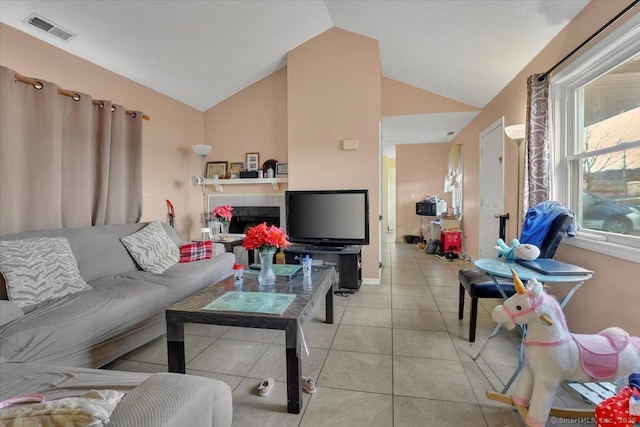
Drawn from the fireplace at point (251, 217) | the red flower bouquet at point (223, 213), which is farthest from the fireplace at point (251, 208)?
the red flower bouquet at point (223, 213)

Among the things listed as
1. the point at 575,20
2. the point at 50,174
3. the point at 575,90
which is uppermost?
the point at 575,20

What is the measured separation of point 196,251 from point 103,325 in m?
1.34

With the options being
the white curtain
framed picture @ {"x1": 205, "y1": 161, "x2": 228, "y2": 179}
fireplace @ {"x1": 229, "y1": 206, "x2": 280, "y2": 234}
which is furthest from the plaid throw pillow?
the white curtain

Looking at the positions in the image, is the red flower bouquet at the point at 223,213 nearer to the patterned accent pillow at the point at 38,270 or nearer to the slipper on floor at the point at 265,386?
the patterned accent pillow at the point at 38,270

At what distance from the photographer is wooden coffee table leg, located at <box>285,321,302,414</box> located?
4.97 ft

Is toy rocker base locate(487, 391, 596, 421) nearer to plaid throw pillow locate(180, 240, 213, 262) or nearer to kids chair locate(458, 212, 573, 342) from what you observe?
kids chair locate(458, 212, 573, 342)

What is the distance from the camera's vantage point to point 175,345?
1.66 m

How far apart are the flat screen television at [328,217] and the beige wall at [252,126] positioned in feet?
2.76

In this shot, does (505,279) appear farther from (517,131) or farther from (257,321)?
(257,321)

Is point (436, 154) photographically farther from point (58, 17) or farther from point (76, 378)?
point (76, 378)

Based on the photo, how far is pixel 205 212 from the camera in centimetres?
465

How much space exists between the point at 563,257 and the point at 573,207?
43 cm

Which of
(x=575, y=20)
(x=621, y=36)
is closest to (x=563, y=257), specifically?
(x=621, y=36)

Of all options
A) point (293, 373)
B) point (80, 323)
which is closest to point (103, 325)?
point (80, 323)
